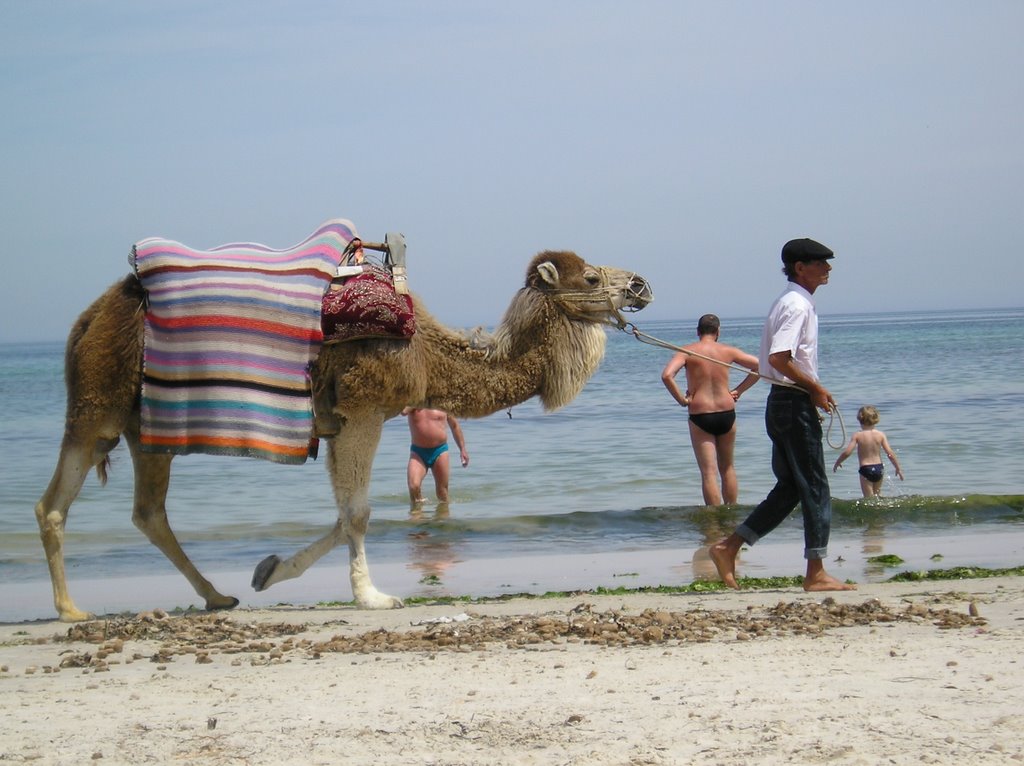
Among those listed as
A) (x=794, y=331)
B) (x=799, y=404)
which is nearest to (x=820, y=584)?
(x=799, y=404)

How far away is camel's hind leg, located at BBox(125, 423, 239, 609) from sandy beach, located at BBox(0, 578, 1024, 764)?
29.7 inches

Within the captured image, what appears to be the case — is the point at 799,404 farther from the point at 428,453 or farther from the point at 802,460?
the point at 428,453

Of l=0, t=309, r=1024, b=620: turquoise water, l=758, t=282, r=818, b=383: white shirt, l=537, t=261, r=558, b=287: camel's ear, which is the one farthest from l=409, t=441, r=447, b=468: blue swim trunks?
l=758, t=282, r=818, b=383: white shirt

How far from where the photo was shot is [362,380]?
22.3 ft

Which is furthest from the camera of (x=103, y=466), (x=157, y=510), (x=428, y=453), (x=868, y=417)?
(x=868, y=417)

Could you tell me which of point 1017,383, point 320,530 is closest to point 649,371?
point 1017,383

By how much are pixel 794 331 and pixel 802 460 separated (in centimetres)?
72

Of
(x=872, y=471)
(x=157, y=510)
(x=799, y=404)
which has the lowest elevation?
(x=872, y=471)

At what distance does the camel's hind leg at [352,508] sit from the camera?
7023 mm

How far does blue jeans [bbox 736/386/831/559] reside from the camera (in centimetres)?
697

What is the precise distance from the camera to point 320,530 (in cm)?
1223

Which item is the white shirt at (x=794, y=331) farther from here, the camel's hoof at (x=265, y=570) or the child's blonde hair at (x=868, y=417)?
the child's blonde hair at (x=868, y=417)

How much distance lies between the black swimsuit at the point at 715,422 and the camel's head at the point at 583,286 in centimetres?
420

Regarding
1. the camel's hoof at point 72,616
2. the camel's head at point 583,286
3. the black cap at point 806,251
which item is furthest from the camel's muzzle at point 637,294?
the camel's hoof at point 72,616
